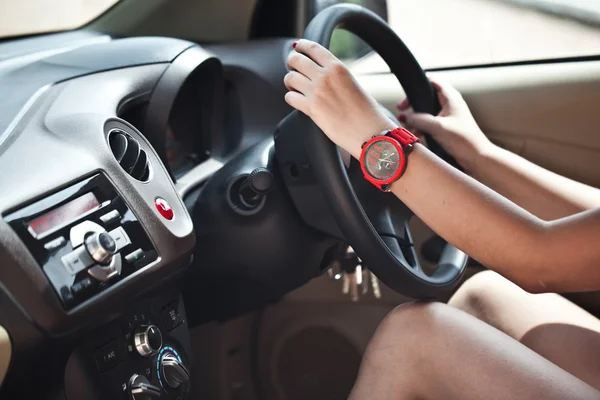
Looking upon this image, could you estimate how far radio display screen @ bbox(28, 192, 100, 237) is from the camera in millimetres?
795

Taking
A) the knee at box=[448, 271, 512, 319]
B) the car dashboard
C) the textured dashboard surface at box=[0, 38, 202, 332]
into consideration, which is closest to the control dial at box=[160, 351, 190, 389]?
the car dashboard

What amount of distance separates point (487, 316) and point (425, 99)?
0.42 m

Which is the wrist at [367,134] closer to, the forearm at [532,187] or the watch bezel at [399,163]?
the watch bezel at [399,163]

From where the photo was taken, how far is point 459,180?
0.92m

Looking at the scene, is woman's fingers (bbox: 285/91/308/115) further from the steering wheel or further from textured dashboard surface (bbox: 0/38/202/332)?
textured dashboard surface (bbox: 0/38/202/332)

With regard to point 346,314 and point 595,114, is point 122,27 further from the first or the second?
point 595,114

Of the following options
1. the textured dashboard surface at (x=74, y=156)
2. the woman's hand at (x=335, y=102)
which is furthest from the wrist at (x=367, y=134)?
the textured dashboard surface at (x=74, y=156)

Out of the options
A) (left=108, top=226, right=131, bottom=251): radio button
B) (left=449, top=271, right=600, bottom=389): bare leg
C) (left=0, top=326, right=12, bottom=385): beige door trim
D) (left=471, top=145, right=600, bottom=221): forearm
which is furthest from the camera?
(left=471, top=145, right=600, bottom=221): forearm

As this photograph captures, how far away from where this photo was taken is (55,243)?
0.80 metres

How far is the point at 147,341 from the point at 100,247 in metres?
0.18

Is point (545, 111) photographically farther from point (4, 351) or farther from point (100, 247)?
point (4, 351)

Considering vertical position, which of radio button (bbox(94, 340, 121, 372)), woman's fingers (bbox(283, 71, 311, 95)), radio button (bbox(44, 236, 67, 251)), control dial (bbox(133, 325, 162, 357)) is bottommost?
control dial (bbox(133, 325, 162, 357))

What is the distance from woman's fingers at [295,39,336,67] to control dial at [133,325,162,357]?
0.43m

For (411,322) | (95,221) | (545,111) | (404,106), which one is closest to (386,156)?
(411,322)
